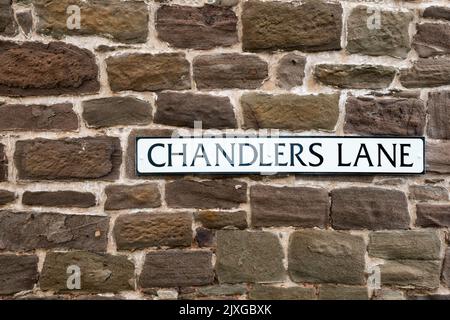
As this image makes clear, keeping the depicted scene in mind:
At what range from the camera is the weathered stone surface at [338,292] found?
2410 mm

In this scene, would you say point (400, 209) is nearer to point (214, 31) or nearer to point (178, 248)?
point (178, 248)

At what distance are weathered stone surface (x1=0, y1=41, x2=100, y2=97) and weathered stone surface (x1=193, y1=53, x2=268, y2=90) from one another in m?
0.50

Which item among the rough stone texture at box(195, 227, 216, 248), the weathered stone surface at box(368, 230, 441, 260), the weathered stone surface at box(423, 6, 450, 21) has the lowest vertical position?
the weathered stone surface at box(368, 230, 441, 260)

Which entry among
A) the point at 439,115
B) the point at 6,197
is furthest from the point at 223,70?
the point at 6,197

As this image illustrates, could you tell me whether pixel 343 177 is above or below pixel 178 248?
above

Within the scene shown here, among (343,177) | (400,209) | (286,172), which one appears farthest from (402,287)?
(286,172)

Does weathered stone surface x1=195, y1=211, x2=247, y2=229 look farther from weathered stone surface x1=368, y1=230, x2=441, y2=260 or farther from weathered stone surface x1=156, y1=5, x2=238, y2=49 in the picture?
weathered stone surface x1=156, y1=5, x2=238, y2=49

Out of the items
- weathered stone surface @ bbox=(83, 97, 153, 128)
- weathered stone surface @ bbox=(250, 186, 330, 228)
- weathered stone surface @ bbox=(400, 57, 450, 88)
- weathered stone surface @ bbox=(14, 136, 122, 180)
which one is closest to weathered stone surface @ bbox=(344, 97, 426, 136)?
weathered stone surface @ bbox=(400, 57, 450, 88)

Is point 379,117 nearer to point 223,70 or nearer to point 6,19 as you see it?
point 223,70

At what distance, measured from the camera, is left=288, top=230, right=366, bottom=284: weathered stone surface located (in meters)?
2.40

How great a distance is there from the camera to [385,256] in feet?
7.95
